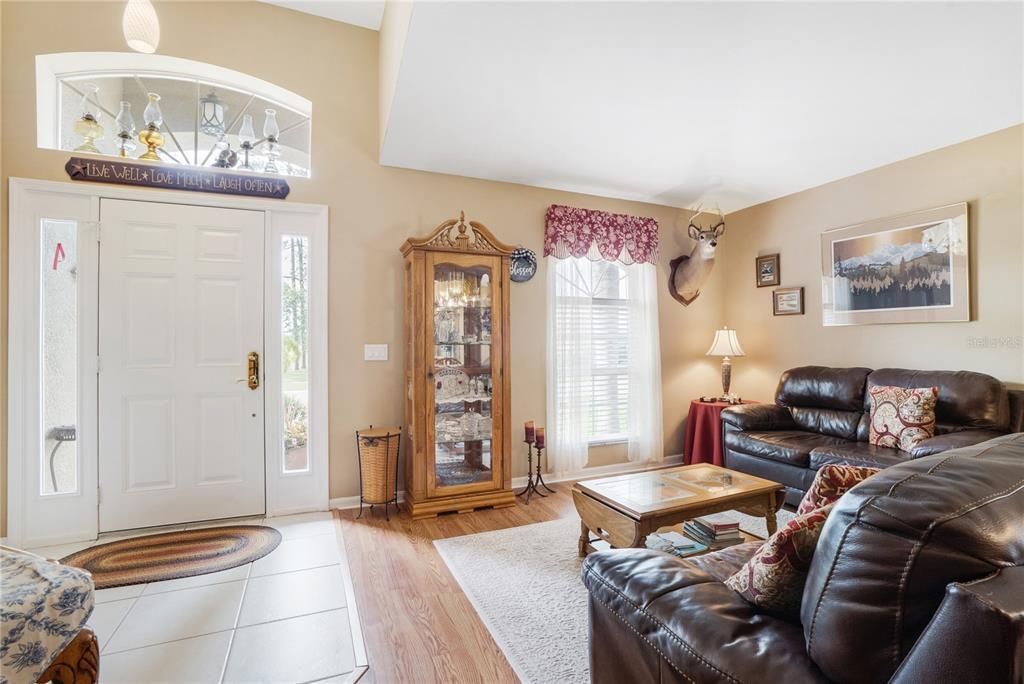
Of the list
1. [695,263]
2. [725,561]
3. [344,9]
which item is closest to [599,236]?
[695,263]

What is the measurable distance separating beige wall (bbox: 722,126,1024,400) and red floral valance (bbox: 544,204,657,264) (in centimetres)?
115

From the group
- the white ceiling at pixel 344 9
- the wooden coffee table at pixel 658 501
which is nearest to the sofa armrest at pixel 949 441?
the wooden coffee table at pixel 658 501

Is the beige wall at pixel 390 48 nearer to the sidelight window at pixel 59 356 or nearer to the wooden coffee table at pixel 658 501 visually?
the sidelight window at pixel 59 356

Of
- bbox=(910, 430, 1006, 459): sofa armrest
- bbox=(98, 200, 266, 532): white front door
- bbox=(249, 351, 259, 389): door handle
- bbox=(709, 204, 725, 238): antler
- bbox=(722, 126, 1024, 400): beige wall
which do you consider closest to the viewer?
bbox=(910, 430, 1006, 459): sofa armrest

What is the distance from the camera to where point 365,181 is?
3465 millimetres

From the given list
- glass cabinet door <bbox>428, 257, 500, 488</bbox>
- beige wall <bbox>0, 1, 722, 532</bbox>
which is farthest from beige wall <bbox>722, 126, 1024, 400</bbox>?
glass cabinet door <bbox>428, 257, 500, 488</bbox>

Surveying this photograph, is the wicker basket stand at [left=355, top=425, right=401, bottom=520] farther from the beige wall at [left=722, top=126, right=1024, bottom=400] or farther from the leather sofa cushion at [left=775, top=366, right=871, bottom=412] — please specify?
the beige wall at [left=722, top=126, right=1024, bottom=400]

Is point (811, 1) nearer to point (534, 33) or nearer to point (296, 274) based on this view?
point (534, 33)

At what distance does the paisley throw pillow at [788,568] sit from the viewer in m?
1.02

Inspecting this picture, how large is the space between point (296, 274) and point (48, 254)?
1.36 m

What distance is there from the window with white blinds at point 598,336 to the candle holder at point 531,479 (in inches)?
21.3

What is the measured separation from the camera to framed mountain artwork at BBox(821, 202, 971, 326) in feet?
10.6

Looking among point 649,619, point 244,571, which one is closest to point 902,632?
point 649,619

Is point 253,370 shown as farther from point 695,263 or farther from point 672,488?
point 695,263
